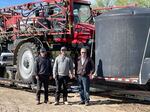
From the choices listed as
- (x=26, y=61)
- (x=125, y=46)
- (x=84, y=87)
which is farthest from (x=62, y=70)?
(x=26, y=61)

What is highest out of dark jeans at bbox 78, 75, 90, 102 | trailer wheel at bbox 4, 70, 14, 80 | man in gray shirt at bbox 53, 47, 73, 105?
man in gray shirt at bbox 53, 47, 73, 105

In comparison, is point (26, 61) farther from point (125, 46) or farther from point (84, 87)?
point (125, 46)

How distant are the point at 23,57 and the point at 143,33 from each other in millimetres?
5027

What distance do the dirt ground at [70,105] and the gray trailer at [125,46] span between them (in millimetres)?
698

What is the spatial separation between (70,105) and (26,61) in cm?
375

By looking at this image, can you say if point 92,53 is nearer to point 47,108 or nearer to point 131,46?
point 131,46

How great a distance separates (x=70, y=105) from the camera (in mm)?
13102

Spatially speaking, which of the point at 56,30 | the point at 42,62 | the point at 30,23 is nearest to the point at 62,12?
the point at 56,30

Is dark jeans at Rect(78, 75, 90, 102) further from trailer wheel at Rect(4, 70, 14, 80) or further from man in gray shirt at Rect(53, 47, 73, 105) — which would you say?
trailer wheel at Rect(4, 70, 14, 80)

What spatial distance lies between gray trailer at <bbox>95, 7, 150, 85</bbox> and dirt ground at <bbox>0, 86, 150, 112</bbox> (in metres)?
0.70

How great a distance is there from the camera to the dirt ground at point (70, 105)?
12.4 m

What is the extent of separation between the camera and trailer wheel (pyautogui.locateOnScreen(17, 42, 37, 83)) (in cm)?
1596

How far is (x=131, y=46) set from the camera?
43.6 feet

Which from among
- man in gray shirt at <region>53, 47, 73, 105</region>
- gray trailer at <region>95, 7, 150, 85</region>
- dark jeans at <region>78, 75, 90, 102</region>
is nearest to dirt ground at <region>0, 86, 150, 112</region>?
dark jeans at <region>78, 75, 90, 102</region>
